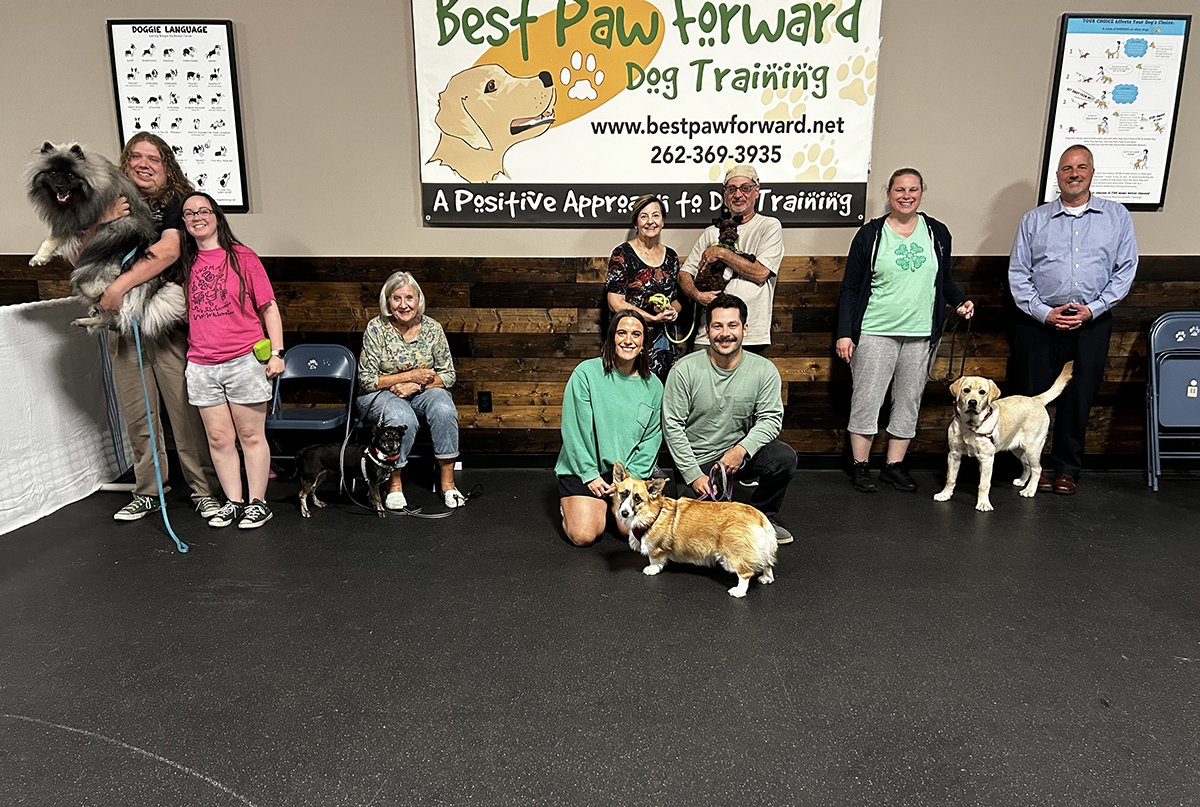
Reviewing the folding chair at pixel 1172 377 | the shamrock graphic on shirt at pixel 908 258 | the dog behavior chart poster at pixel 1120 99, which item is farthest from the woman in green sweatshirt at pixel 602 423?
the folding chair at pixel 1172 377

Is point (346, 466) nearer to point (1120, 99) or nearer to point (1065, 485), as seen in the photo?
point (1065, 485)

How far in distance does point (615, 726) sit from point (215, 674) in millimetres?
1238

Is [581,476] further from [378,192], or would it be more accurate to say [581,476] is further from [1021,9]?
[1021,9]

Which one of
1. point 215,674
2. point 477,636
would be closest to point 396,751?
point 477,636

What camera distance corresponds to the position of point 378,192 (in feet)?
12.2

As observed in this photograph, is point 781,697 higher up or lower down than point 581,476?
lower down

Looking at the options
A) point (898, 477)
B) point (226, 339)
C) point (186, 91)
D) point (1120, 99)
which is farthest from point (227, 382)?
point (1120, 99)

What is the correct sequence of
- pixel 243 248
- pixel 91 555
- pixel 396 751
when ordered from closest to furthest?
1. pixel 396 751
2. pixel 91 555
3. pixel 243 248

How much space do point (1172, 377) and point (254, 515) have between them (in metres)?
4.79

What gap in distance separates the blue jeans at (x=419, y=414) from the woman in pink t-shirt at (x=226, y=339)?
1.52 feet

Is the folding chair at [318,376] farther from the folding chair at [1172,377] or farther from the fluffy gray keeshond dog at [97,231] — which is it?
the folding chair at [1172,377]

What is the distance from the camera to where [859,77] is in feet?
11.7

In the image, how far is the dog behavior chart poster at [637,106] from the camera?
3.51 meters

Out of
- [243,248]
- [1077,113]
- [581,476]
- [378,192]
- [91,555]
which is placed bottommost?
[91,555]
